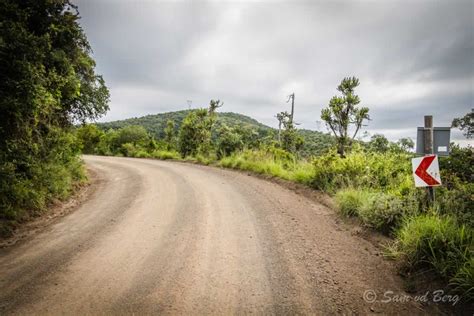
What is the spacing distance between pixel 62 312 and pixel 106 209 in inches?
150

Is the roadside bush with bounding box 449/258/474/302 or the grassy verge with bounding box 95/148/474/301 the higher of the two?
the grassy verge with bounding box 95/148/474/301

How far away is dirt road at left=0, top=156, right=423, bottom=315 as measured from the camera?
2637 mm

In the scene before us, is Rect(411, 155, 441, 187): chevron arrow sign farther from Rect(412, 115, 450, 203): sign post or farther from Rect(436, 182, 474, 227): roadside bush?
Rect(436, 182, 474, 227): roadside bush

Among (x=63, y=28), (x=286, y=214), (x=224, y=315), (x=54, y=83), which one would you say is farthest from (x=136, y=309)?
(x=63, y=28)

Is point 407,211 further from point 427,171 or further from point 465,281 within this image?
point 465,281

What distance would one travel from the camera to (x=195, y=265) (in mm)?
3350

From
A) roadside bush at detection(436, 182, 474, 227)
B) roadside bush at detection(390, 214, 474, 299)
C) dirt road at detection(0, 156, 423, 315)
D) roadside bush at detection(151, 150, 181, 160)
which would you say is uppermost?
roadside bush at detection(151, 150, 181, 160)

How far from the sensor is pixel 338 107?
1155 cm

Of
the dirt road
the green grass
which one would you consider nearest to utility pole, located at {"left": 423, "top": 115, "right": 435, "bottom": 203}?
the dirt road

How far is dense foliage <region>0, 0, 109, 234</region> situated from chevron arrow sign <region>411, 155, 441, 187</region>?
7018mm

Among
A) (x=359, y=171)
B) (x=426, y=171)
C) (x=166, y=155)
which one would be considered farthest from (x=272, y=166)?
Result: (x=166, y=155)

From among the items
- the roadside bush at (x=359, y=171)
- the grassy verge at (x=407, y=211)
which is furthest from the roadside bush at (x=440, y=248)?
the roadside bush at (x=359, y=171)

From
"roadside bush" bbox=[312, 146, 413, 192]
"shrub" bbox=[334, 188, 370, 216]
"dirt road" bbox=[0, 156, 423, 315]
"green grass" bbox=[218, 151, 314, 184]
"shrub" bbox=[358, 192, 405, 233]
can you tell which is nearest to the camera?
"dirt road" bbox=[0, 156, 423, 315]

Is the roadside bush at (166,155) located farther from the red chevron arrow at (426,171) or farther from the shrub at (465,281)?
the shrub at (465,281)
